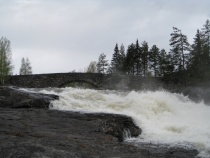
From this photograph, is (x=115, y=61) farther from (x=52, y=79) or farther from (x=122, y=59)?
(x=52, y=79)

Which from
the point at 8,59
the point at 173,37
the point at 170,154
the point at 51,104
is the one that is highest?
the point at 173,37

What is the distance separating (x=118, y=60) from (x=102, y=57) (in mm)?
7917

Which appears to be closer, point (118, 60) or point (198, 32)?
point (198, 32)

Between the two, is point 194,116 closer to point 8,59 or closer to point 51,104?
point 51,104

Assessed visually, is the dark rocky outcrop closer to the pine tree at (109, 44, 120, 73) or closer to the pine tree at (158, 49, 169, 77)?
the pine tree at (158, 49, 169, 77)

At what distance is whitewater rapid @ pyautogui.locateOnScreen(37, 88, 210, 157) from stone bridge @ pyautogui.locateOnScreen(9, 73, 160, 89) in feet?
66.9

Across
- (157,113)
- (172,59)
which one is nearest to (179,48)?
(172,59)

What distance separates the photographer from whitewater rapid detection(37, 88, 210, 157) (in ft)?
39.8

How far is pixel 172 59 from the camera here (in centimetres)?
5503

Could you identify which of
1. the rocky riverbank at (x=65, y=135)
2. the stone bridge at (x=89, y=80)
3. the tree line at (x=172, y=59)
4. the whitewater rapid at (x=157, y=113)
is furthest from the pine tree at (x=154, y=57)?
the rocky riverbank at (x=65, y=135)

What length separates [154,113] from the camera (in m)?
17.8

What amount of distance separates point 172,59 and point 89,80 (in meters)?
18.7

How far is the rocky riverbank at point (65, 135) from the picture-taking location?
7062mm

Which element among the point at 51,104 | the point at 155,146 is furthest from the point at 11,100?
the point at 155,146
